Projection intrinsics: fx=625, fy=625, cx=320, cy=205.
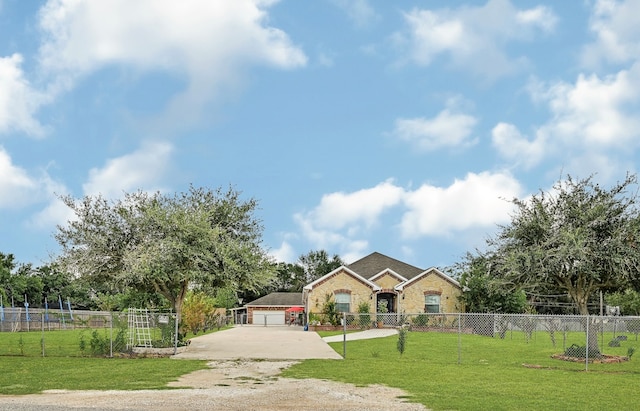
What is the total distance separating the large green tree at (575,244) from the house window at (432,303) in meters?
23.3

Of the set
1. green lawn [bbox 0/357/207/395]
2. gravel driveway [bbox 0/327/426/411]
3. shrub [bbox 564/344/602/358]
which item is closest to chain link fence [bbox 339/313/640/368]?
shrub [bbox 564/344/602/358]

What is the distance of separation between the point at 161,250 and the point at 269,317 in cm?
4395

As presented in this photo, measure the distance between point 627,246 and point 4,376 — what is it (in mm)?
19860

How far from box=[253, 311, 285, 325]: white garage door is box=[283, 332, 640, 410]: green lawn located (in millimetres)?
40844

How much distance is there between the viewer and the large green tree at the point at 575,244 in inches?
847

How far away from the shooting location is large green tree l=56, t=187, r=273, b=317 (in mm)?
23453

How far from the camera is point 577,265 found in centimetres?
2150

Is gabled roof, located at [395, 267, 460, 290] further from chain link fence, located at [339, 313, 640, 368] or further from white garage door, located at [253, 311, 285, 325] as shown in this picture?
white garage door, located at [253, 311, 285, 325]

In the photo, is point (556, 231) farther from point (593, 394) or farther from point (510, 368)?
point (593, 394)

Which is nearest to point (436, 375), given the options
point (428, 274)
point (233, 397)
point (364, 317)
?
point (233, 397)

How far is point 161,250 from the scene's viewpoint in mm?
23375

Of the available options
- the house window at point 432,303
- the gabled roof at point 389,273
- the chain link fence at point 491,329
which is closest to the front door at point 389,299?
the gabled roof at point 389,273

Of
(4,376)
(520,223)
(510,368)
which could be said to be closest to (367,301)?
(520,223)

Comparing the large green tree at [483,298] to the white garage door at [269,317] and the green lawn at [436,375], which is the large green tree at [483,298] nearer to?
the green lawn at [436,375]
